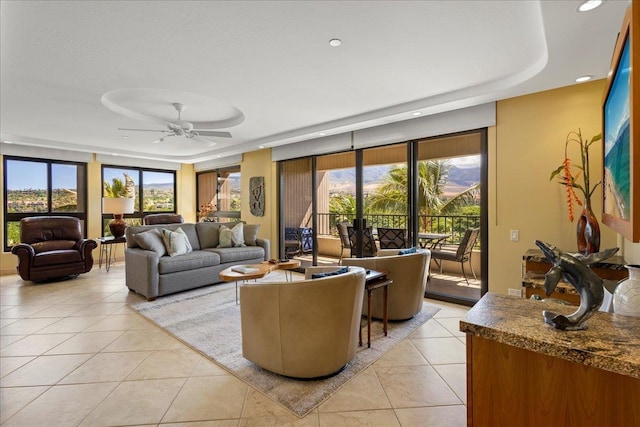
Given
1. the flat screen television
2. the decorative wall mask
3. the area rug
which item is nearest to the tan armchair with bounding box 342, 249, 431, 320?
the area rug

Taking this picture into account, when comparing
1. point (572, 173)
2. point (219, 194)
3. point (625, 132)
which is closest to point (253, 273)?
point (625, 132)

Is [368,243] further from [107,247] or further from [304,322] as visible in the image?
[107,247]

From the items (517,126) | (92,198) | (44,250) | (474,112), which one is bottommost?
(44,250)

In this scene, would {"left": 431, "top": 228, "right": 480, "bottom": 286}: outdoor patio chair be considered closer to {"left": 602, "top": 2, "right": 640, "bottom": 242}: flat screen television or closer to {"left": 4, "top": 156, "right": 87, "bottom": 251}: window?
{"left": 602, "top": 2, "right": 640, "bottom": 242}: flat screen television

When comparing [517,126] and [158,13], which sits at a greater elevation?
[158,13]

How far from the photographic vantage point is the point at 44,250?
5.36 metres

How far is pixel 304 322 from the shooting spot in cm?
220

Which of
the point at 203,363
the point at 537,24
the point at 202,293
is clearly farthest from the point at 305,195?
the point at 537,24

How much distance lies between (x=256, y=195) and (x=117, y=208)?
2.67 meters

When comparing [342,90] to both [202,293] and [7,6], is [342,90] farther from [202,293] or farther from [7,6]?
[202,293]

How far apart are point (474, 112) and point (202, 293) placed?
14.4ft

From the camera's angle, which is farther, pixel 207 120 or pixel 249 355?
pixel 207 120

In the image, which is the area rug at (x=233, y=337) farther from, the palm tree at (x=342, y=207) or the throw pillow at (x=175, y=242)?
the palm tree at (x=342, y=207)

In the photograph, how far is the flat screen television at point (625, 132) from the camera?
42.5 inches
